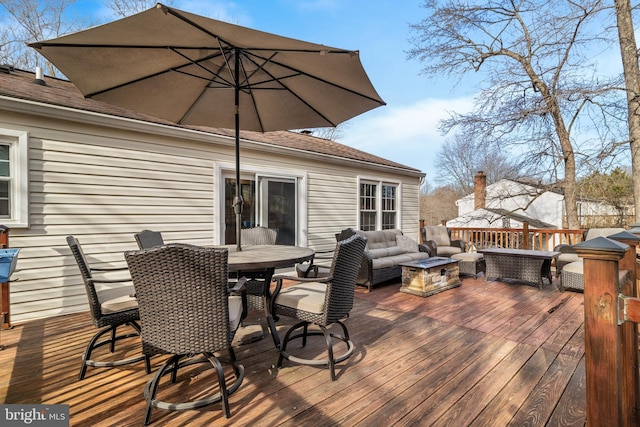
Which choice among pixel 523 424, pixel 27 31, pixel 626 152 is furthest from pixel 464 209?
pixel 27 31

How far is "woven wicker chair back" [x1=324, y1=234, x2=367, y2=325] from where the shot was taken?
7.33 feet

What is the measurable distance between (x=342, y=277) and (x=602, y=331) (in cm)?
148

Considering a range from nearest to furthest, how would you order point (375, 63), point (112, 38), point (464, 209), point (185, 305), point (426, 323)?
point (185, 305)
point (112, 38)
point (426, 323)
point (375, 63)
point (464, 209)

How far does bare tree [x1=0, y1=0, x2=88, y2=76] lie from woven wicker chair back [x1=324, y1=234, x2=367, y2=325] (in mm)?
11169

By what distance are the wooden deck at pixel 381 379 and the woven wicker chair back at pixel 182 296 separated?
1.61ft

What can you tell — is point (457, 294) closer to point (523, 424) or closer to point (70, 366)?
point (523, 424)

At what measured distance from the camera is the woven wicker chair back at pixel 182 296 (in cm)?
164

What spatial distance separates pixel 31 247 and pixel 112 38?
114 inches

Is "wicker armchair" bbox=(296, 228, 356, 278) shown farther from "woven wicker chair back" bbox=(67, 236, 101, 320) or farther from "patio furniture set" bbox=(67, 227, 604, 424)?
"woven wicker chair back" bbox=(67, 236, 101, 320)

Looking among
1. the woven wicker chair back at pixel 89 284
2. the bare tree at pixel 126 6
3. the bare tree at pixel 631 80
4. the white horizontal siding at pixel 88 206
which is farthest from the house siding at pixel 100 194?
the bare tree at pixel 126 6

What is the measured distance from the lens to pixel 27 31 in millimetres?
8891

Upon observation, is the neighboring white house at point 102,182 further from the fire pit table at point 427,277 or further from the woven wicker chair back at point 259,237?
the fire pit table at point 427,277

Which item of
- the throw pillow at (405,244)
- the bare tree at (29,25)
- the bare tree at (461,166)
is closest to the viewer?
the throw pillow at (405,244)

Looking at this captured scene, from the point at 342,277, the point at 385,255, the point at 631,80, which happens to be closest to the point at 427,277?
the point at 385,255
